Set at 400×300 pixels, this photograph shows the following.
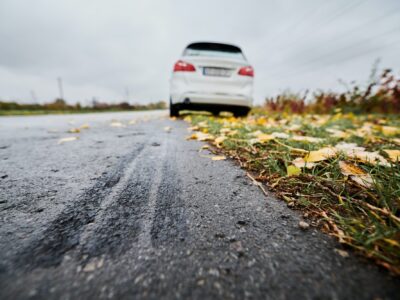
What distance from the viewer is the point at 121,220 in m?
0.77

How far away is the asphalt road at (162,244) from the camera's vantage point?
505 mm

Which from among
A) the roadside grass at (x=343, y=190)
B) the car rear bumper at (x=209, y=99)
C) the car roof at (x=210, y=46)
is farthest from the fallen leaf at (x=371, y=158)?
the car roof at (x=210, y=46)

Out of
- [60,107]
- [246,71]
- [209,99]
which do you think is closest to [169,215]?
[209,99]

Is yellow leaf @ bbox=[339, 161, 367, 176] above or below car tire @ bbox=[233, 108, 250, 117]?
below

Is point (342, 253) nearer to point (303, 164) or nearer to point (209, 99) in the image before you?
point (303, 164)

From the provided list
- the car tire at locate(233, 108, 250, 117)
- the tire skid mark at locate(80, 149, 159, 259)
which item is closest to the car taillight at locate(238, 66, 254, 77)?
the car tire at locate(233, 108, 250, 117)

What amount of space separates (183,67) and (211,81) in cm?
59

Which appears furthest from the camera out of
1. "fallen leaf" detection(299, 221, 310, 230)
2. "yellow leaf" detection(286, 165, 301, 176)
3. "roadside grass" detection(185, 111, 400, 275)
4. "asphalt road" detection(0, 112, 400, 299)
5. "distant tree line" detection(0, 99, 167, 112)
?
"distant tree line" detection(0, 99, 167, 112)

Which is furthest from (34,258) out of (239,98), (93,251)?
(239,98)

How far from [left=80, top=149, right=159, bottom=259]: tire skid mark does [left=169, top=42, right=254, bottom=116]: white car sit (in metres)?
2.96

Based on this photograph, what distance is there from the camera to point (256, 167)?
1299 millimetres

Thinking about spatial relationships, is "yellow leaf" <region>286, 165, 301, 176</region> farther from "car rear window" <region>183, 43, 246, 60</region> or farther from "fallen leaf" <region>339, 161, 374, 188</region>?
"car rear window" <region>183, 43, 246, 60</region>

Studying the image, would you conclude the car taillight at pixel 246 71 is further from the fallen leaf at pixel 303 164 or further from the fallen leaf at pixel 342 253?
the fallen leaf at pixel 342 253

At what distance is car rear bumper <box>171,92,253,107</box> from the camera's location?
386 centimetres
